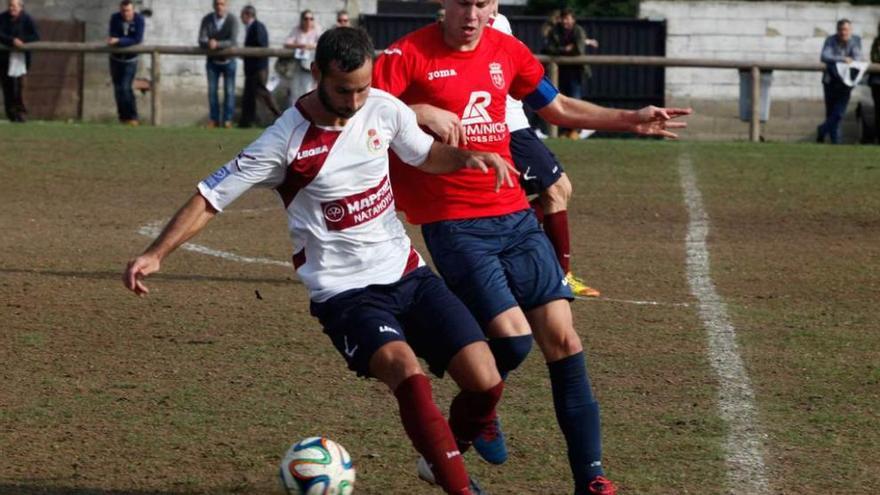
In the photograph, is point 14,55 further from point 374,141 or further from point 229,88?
point 374,141

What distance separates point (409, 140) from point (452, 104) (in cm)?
63

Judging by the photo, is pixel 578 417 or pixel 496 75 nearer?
pixel 578 417

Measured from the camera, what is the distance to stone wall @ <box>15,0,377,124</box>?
26.7 meters

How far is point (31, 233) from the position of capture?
1302 centimetres

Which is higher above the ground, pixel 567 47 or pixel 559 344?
pixel 567 47

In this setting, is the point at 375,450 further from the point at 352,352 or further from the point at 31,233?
the point at 31,233

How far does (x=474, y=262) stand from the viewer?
6012 mm

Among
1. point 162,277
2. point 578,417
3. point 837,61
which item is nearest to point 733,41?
point 837,61

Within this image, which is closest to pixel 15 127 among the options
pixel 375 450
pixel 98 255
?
pixel 98 255

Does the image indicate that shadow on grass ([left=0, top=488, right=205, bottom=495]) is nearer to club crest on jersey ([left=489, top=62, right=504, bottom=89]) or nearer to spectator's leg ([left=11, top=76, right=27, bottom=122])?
club crest on jersey ([left=489, top=62, right=504, bottom=89])

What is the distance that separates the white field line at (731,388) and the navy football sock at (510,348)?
942mm

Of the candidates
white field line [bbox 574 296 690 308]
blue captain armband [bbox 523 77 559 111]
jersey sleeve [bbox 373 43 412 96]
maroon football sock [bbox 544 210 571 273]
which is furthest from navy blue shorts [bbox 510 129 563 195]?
jersey sleeve [bbox 373 43 412 96]

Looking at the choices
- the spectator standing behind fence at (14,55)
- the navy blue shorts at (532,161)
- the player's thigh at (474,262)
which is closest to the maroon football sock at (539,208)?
the navy blue shorts at (532,161)

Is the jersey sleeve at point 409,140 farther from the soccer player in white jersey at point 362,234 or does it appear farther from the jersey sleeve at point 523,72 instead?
the jersey sleeve at point 523,72
